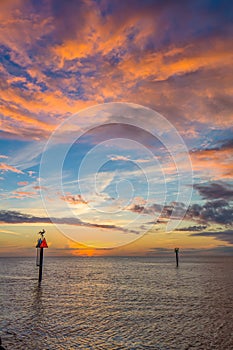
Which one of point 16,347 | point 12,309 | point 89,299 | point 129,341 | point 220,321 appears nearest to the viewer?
point 16,347

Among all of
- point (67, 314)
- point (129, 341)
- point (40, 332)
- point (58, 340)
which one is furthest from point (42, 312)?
point (129, 341)

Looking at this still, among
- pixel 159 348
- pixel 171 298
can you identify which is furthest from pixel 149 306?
pixel 159 348

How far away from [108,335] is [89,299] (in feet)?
42.6

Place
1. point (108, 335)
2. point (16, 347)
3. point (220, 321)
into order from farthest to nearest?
1. point (220, 321)
2. point (108, 335)
3. point (16, 347)

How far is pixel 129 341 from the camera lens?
43.6 feet

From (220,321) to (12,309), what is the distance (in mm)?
13858

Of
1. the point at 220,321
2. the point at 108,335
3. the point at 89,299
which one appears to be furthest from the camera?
the point at 89,299

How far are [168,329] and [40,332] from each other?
6.54m

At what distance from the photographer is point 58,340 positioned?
1342 centimetres

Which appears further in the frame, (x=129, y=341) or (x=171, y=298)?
(x=171, y=298)

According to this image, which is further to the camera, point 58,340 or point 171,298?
point 171,298

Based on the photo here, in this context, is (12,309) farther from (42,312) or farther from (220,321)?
(220,321)

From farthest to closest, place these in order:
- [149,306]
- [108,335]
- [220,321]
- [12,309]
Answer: [149,306], [12,309], [220,321], [108,335]

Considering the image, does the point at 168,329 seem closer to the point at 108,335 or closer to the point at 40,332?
the point at 108,335
